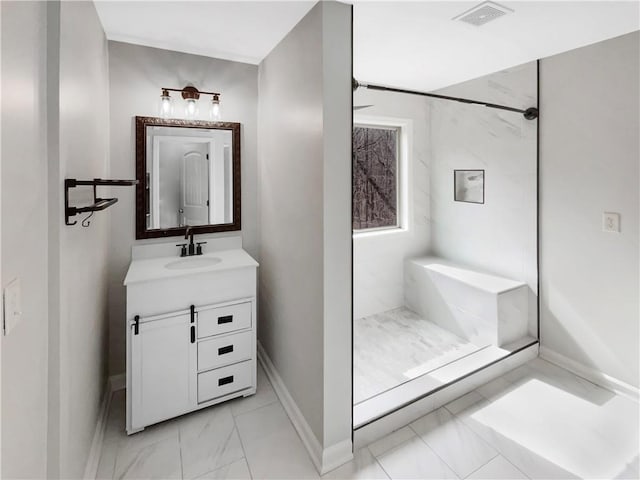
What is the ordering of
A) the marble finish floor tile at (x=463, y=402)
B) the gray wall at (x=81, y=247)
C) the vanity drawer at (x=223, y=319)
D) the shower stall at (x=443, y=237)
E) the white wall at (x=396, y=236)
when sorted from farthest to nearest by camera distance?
the white wall at (x=396, y=236) < the shower stall at (x=443, y=237) < the marble finish floor tile at (x=463, y=402) < the vanity drawer at (x=223, y=319) < the gray wall at (x=81, y=247)

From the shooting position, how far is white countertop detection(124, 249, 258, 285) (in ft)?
6.22

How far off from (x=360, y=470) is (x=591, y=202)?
2.19 meters

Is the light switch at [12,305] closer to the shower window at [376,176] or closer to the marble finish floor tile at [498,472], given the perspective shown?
the marble finish floor tile at [498,472]

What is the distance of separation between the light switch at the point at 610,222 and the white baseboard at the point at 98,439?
3159mm

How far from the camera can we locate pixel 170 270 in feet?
6.66

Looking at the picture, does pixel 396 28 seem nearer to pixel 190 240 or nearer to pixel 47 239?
pixel 190 240

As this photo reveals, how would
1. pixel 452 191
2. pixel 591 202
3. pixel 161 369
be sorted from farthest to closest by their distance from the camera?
pixel 452 191, pixel 591 202, pixel 161 369

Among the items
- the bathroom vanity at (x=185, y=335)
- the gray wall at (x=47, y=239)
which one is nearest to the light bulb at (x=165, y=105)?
the gray wall at (x=47, y=239)

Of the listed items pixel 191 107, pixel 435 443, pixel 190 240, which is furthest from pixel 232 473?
pixel 191 107

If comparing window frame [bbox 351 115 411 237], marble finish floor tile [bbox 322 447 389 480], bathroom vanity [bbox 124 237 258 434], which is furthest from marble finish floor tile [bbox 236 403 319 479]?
window frame [bbox 351 115 411 237]

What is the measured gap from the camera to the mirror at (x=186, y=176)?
2.23m

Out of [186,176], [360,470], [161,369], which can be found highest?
[186,176]

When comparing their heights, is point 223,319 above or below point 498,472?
above

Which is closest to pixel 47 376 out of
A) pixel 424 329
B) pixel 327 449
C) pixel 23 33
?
pixel 23 33
